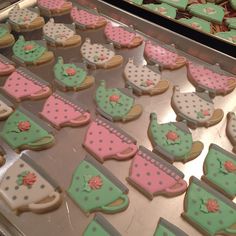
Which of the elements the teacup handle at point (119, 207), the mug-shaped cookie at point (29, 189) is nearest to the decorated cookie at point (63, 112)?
the mug-shaped cookie at point (29, 189)

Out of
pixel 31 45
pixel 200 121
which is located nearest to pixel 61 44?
pixel 31 45

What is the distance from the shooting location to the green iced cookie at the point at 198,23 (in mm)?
1281

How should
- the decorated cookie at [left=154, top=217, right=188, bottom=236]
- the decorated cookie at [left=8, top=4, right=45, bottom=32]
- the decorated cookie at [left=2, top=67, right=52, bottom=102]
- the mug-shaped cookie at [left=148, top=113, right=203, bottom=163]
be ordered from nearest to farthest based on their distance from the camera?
the decorated cookie at [left=154, top=217, right=188, bottom=236] → the mug-shaped cookie at [left=148, top=113, right=203, bottom=163] → the decorated cookie at [left=2, top=67, right=52, bottom=102] → the decorated cookie at [left=8, top=4, right=45, bottom=32]

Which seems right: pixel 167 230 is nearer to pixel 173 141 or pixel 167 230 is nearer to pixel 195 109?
pixel 173 141

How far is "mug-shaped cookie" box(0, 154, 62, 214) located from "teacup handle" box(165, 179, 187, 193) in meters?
0.26

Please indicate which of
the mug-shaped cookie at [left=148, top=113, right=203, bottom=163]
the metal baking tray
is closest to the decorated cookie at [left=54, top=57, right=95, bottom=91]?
the metal baking tray

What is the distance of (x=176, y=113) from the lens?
3.40ft

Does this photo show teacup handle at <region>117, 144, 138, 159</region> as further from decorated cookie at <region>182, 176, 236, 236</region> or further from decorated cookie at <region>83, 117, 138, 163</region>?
decorated cookie at <region>182, 176, 236, 236</region>

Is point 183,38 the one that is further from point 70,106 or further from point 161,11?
point 70,106

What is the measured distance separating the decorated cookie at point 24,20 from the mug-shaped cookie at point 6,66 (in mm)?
170

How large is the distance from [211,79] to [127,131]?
325 millimetres

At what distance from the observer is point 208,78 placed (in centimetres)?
111

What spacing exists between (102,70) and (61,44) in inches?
6.9

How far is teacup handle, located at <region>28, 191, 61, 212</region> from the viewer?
83 cm
